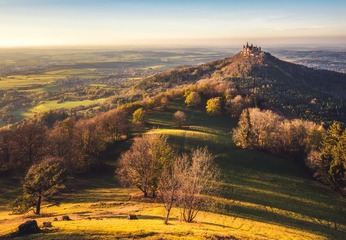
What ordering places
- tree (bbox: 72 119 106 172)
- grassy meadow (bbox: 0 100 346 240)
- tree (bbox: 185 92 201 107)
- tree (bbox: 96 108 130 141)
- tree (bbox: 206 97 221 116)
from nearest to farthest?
1. grassy meadow (bbox: 0 100 346 240)
2. tree (bbox: 72 119 106 172)
3. tree (bbox: 96 108 130 141)
4. tree (bbox: 206 97 221 116)
5. tree (bbox: 185 92 201 107)

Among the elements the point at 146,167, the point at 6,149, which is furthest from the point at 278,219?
the point at 6,149

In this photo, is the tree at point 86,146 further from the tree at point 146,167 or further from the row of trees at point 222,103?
the row of trees at point 222,103

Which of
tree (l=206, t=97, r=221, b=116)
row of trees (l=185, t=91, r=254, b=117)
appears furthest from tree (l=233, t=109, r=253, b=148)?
row of trees (l=185, t=91, r=254, b=117)

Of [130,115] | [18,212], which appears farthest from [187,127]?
[18,212]

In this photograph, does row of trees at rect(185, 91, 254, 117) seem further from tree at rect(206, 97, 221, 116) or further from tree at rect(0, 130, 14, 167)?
tree at rect(0, 130, 14, 167)

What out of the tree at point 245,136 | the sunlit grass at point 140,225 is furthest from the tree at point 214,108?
the sunlit grass at point 140,225

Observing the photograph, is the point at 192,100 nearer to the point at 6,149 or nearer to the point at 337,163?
the point at 337,163

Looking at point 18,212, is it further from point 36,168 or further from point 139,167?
point 139,167
